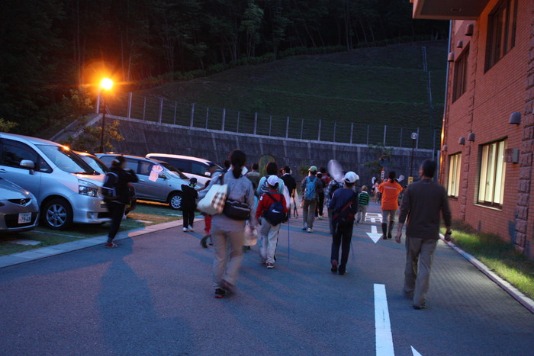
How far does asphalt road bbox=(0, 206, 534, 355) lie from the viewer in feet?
16.6

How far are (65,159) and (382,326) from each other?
28.8ft

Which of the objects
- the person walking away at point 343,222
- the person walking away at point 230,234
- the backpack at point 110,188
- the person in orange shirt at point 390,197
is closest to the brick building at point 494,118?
the person in orange shirt at point 390,197

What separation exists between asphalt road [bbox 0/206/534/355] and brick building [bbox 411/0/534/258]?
343 centimetres

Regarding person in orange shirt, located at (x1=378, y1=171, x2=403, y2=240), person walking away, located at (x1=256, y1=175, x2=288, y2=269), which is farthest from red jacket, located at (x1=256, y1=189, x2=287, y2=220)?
person in orange shirt, located at (x1=378, y1=171, x2=403, y2=240)

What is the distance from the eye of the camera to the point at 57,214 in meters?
11.5

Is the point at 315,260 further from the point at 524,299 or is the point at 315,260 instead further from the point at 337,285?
the point at 524,299

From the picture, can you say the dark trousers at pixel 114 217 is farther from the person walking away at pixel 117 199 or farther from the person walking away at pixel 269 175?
the person walking away at pixel 269 175

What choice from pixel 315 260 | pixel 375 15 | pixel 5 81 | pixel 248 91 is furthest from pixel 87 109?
pixel 375 15

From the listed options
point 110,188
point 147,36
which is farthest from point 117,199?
point 147,36

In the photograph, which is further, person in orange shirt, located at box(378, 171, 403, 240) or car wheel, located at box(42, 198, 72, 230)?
person in orange shirt, located at box(378, 171, 403, 240)

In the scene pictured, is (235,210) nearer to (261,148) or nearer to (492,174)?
(492,174)

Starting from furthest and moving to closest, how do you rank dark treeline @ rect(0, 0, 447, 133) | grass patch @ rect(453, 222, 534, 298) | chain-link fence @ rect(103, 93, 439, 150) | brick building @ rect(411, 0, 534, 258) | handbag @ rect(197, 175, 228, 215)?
chain-link fence @ rect(103, 93, 439, 150) → dark treeline @ rect(0, 0, 447, 133) → brick building @ rect(411, 0, 534, 258) → grass patch @ rect(453, 222, 534, 298) → handbag @ rect(197, 175, 228, 215)

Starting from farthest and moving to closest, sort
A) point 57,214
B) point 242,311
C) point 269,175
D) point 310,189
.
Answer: point 310,189 → point 57,214 → point 269,175 → point 242,311

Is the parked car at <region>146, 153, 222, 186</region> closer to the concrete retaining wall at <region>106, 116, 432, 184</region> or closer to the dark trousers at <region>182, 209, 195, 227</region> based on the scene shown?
the dark trousers at <region>182, 209, 195, 227</region>
